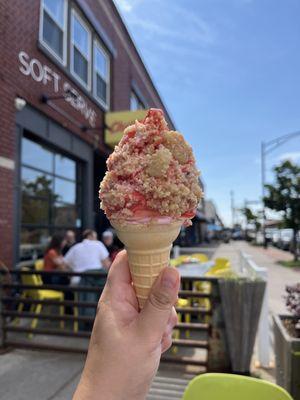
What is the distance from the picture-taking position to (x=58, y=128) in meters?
9.05

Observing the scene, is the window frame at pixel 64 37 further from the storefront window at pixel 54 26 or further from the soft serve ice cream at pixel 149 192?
the soft serve ice cream at pixel 149 192

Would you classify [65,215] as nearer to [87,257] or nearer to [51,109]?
[51,109]

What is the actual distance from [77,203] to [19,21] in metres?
5.33

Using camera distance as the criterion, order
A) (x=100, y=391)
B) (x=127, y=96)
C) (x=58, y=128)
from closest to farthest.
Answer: (x=100, y=391) → (x=58, y=128) → (x=127, y=96)

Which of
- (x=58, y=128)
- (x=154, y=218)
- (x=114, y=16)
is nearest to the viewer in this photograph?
(x=154, y=218)

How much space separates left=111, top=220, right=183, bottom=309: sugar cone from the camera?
168cm

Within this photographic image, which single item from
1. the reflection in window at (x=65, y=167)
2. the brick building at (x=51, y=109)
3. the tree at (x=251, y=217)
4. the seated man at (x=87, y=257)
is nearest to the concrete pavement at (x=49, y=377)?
the seated man at (x=87, y=257)

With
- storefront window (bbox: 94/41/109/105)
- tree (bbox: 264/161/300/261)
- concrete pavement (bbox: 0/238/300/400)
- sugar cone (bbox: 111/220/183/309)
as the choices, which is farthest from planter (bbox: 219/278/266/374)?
tree (bbox: 264/161/300/261)

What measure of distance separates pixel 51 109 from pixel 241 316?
636 centimetres

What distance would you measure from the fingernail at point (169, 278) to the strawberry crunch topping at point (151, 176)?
0.25 m

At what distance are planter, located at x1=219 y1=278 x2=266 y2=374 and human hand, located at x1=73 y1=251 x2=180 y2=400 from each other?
3.35 metres

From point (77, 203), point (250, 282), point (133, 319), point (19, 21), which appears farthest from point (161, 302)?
point (77, 203)

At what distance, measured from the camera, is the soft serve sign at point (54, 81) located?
7.48 metres

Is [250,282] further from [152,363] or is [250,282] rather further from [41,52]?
[41,52]
